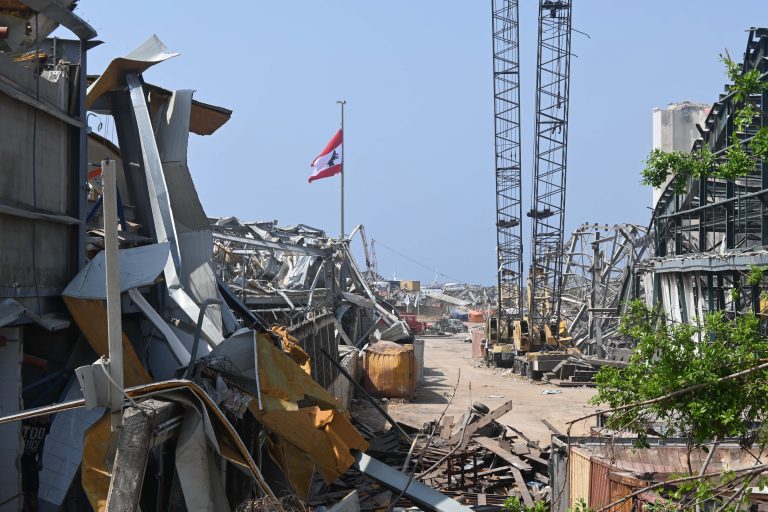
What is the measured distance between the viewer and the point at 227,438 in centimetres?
875

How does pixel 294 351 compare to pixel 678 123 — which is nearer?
pixel 294 351

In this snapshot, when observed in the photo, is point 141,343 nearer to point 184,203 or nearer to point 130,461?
point 184,203

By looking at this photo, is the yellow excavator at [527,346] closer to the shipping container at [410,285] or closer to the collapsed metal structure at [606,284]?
the collapsed metal structure at [606,284]

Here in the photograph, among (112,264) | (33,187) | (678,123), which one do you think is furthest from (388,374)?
(678,123)

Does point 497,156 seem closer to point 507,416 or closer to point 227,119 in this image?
point 507,416

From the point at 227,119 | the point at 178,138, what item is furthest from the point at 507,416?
the point at 178,138

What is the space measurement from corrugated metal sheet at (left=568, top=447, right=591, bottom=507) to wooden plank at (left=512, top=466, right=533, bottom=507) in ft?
8.44

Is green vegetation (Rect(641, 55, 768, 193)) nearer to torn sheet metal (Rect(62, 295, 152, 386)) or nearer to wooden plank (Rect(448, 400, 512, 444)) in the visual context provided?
torn sheet metal (Rect(62, 295, 152, 386))

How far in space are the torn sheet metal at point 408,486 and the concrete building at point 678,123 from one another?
47.0 metres

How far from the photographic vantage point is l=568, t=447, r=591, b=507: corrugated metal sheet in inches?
440

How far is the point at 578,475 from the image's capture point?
1155 centimetres

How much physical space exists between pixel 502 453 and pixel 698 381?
9.77m

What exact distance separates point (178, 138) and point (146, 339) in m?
3.75

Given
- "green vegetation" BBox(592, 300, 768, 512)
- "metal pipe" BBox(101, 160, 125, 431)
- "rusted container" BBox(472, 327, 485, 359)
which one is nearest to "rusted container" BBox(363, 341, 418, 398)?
"rusted container" BBox(472, 327, 485, 359)
